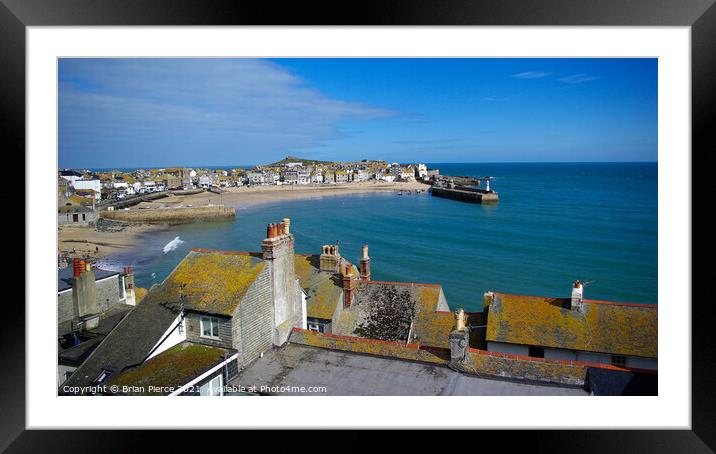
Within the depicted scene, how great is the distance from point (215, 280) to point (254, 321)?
66 cm

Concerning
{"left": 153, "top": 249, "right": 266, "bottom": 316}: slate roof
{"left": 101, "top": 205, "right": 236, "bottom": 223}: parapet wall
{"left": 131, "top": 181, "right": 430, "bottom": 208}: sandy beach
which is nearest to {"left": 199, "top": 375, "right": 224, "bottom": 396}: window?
{"left": 153, "top": 249, "right": 266, "bottom": 316}: slate roof

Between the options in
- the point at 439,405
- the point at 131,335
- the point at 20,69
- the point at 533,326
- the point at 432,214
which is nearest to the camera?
the point at 20,69

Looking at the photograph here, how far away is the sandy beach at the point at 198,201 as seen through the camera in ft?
57.6

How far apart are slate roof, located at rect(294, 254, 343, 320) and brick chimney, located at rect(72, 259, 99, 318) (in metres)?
3.44

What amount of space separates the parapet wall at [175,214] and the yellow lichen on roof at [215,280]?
84.1 ft

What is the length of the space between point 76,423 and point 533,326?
20.4 ft

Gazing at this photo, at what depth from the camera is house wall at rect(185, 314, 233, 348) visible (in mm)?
4988

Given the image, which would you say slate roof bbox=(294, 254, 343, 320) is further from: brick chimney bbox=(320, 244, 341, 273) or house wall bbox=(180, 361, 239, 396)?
house wall bbox=(180, 361, 239, 396)

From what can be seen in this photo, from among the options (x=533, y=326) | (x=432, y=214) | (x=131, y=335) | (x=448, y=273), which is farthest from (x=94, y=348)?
(x=432, y=214)

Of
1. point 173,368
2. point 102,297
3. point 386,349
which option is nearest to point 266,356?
point 173,368

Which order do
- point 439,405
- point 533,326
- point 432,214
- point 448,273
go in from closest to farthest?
point 439,405 < point 533,326 < point 448,273 < point 432,214

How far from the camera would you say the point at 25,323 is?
4461 mm

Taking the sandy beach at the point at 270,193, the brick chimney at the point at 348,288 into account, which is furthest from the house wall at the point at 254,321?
the sandy beach at the point at 270,193
